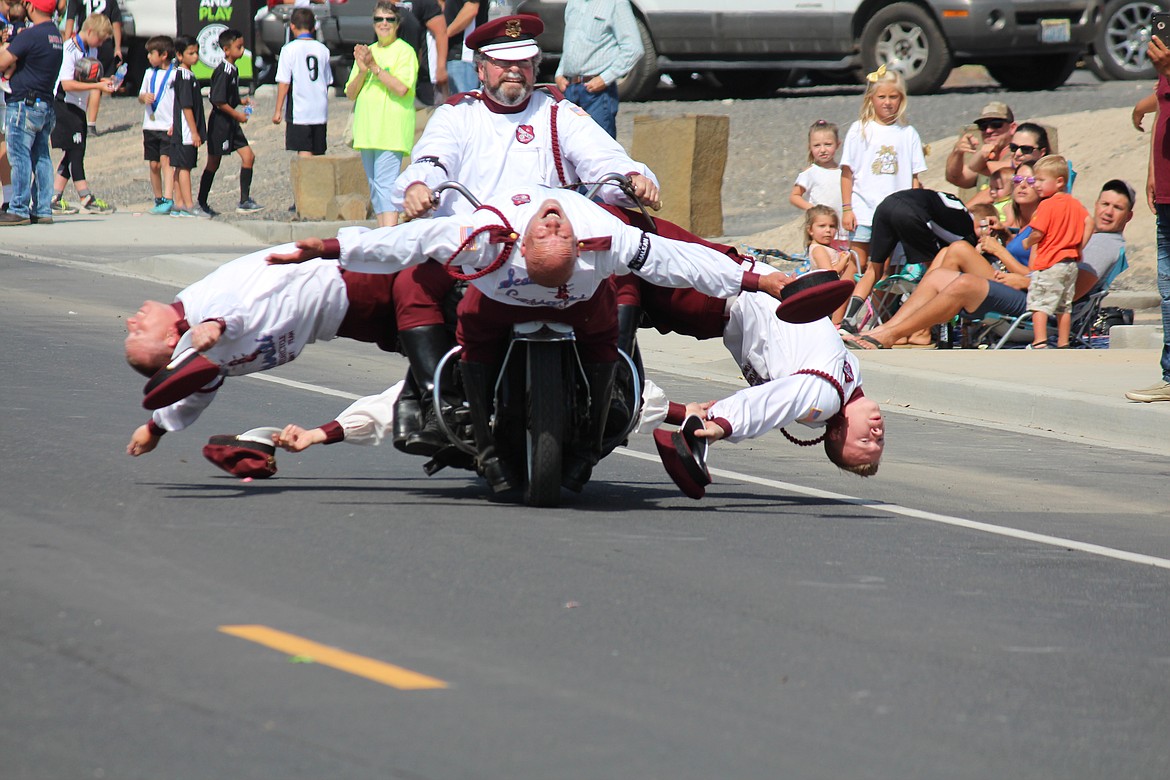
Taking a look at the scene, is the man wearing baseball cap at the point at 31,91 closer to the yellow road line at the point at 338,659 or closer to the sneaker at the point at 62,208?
the sneaker at the point at 62,208

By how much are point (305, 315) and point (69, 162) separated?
1577 centimetres

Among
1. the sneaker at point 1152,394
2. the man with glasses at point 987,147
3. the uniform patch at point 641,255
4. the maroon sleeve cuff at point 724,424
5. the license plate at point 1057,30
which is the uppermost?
the license plate at point 1057,30

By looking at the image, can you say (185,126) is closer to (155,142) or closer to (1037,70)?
(155,142)

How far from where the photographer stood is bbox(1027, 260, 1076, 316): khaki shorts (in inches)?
493

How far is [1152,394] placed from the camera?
34.7 feet

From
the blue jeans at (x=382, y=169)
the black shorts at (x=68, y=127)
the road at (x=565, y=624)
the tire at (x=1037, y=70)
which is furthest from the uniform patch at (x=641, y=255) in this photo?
the tire at (x=1037, y=70)

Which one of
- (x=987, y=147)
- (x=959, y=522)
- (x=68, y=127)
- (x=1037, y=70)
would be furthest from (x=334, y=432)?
(x=1037, y=70)

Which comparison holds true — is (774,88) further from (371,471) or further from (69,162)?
(371,471)

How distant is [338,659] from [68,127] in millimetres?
18168

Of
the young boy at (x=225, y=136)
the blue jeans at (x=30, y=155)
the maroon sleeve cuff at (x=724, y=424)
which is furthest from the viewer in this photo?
the young boy at (x=225, y=136)

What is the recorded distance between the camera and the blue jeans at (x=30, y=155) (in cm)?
1931

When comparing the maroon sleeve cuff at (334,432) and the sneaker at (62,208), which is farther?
the sneaker at (62,208)

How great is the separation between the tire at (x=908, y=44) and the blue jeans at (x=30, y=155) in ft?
31.1

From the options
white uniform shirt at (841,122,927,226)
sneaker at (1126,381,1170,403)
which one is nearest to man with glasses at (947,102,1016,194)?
white uniform shirt at (841,122,927,226)
